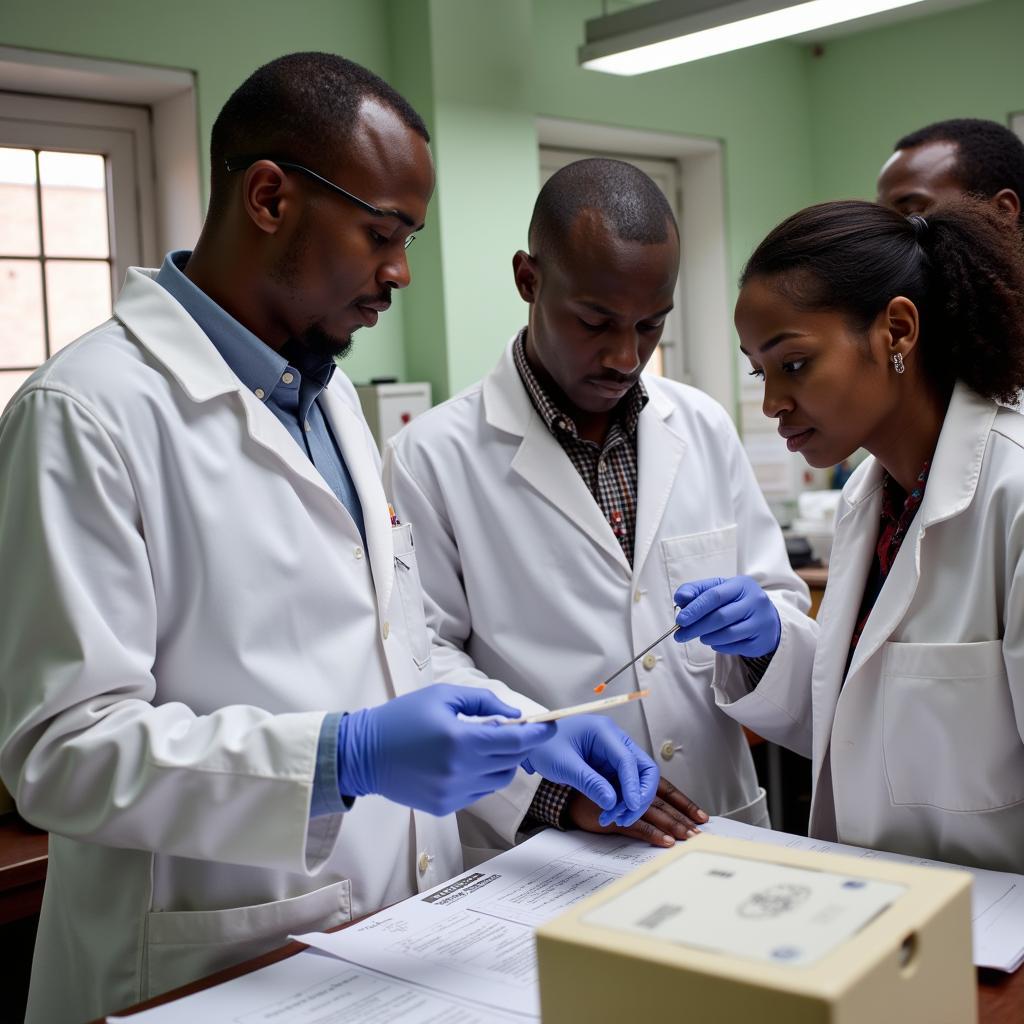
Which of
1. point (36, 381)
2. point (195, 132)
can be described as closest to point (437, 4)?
point (195, 132)

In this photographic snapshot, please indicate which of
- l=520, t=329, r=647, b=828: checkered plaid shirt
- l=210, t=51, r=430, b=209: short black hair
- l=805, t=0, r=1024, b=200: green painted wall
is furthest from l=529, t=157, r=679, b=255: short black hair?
l=805, t=0, r=1024, b=200: green painted wall

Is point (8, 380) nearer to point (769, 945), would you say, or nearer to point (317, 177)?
point (317, 177)

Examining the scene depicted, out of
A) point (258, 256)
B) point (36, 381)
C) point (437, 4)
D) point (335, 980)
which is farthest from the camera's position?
point (437, 4)

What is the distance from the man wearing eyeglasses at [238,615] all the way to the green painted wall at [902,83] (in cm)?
388

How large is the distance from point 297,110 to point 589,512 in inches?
27.0

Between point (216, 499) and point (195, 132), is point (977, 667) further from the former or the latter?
point (195, 132)

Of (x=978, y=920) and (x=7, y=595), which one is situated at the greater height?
(x=7, y=595)

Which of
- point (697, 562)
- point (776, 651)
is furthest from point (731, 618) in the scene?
point (697, 562)

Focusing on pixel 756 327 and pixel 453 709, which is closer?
pixel 453 709

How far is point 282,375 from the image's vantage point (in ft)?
4.10

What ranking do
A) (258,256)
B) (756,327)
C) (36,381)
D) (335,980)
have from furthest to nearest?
(756,327) → (258,256) → (36,381) → (335,980)

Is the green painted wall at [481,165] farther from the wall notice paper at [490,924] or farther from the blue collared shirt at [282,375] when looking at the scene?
the wall notice paper at [490,924]

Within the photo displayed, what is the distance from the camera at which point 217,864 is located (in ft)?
3.56

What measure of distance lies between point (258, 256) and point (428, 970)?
0.74m
